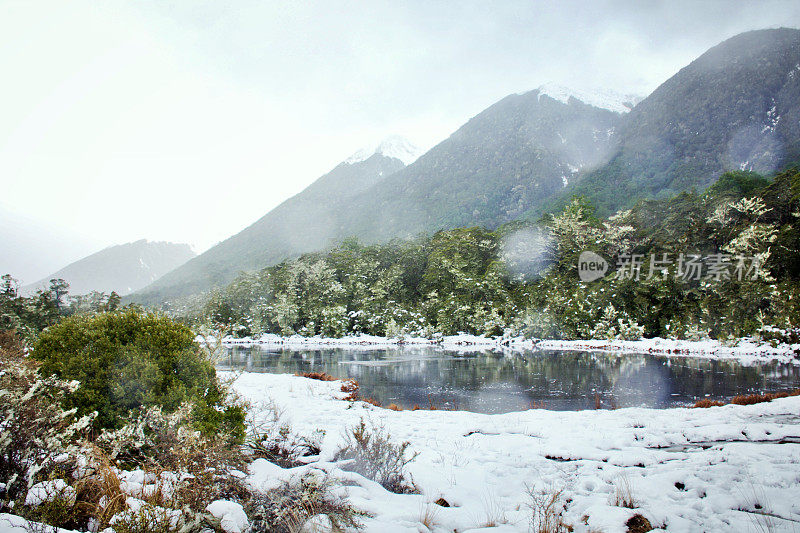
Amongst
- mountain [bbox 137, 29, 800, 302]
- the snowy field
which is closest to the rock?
the snowy field

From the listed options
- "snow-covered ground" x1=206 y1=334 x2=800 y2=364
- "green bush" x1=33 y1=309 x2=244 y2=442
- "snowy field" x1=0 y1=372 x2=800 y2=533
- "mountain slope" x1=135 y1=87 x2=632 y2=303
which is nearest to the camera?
"snowy field" x1=0 y1=372 x2=800 y2=533

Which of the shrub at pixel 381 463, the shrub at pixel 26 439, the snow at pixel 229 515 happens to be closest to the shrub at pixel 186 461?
the snow at pixel 229 515

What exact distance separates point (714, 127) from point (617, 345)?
3332 inches

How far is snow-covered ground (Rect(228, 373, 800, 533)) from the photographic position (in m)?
3.37

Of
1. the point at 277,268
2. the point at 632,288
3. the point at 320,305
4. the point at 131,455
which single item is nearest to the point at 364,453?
the point at 131,455

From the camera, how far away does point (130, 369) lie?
14.9 ft

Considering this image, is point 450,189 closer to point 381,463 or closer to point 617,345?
point 617,345

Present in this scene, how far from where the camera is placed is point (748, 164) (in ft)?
232

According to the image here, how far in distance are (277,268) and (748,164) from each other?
80839 millimetres

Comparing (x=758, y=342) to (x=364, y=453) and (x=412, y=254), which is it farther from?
(x=412, y=254)

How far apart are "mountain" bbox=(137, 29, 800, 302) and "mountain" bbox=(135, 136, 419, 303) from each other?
0.63 m

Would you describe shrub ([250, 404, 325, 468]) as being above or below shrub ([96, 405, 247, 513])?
below

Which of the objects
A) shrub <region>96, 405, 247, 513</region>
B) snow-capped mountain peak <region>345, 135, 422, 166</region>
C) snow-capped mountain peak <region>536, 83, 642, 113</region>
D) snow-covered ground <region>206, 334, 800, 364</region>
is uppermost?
snow-capped mountain peak <region>536, 83, 642, 113</region>

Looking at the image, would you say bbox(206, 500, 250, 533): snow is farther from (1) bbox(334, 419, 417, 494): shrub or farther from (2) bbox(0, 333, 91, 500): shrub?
(1) bbox(334, 419, 417, 494): shrub
